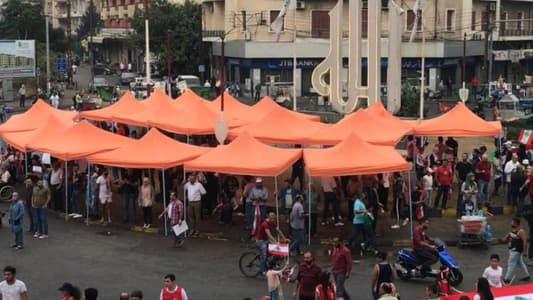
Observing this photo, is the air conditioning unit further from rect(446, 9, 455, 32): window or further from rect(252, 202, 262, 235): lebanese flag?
rect(252, 202, 262, 235): lebanese flag

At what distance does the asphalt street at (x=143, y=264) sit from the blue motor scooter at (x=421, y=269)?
201 mm

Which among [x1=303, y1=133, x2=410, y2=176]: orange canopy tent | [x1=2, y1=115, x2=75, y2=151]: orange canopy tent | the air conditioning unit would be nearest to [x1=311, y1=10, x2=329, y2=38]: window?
the air conditioning unit

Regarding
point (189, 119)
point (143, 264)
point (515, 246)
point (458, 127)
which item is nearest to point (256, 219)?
point (143, 264)

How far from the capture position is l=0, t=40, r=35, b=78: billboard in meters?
57.1

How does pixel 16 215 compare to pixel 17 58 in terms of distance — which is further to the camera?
pixel 17 58

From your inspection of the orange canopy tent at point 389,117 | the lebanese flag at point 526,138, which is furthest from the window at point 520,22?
the orange canopy tent at point 389,117

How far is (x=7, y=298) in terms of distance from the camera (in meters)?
11.4

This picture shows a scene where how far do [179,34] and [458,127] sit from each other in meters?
45.1

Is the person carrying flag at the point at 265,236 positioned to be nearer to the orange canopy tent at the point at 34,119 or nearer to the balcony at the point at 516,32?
the orange canopy tent at the point at 34,119

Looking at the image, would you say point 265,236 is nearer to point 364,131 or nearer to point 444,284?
point 444,284

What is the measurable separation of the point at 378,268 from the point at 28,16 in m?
81.6

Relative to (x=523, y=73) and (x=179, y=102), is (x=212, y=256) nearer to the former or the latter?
(x=179, y=102)

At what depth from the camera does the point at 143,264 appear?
1678 centimetres

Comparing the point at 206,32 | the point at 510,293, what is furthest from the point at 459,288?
the point at 206,32
